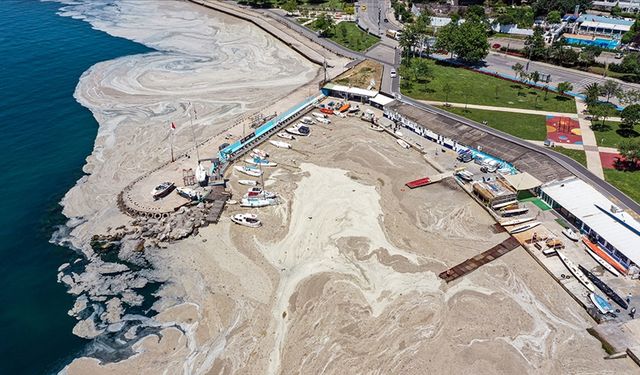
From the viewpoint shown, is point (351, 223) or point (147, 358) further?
point (351, 223)

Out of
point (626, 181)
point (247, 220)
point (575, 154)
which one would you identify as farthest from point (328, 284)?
point (575, 154)

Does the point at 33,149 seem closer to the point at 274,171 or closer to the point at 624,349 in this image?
the point at 274,171

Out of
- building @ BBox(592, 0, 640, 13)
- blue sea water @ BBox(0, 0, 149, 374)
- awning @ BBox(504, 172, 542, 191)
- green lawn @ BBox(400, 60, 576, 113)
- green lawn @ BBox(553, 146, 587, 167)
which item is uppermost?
building @ BBox(592, 0, 640, 13)

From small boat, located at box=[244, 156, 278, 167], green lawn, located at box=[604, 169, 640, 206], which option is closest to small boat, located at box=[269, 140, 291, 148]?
small boat, located at box=[244, 156, 278, 167]

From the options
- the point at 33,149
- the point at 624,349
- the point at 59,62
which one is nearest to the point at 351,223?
the point at 624,349

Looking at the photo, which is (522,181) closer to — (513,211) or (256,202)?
→ (513,211)

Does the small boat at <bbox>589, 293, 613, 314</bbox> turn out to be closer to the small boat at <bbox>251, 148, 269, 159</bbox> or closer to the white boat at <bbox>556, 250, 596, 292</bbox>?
the white boat at <bbox>556, 250, 596, 292</bbox>
